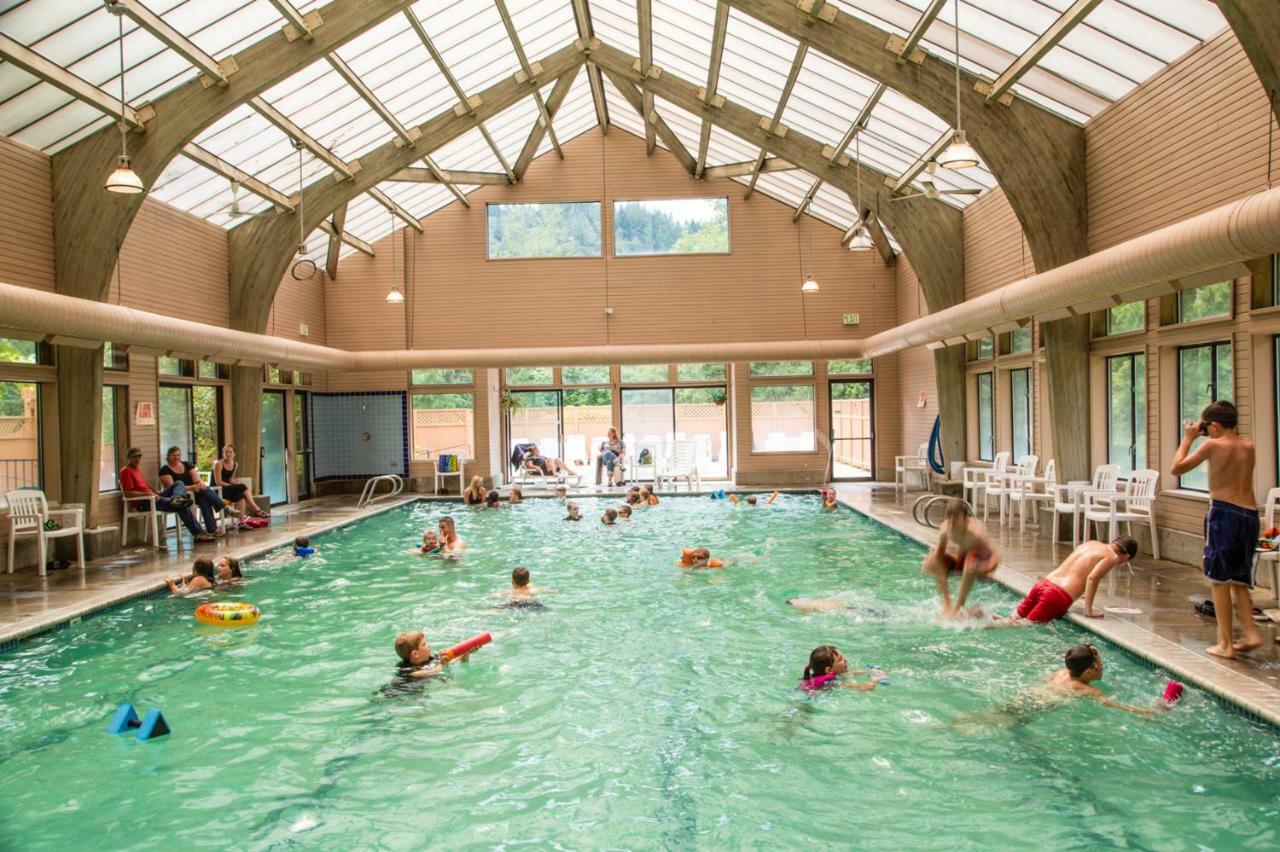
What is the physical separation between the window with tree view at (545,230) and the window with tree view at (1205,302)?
11.3 m

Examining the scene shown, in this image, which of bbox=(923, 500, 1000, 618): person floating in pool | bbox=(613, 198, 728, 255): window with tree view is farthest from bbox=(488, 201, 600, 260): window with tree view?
bbox=(923, 500, 1000, 618): person floating in pool

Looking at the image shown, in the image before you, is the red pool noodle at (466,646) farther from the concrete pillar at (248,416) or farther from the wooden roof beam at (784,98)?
the concrete pillar at (248,416)

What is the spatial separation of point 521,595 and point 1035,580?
4479 mm

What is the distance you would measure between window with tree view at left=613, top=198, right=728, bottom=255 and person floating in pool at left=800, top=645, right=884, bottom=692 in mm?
13118

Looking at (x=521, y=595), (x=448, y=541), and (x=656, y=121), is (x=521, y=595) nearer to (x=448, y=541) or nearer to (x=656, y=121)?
(x=448, y=541)

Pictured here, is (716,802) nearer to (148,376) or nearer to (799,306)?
(148,376)

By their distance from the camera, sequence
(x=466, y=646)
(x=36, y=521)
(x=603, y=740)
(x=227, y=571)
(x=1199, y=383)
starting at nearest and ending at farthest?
(x=603, y=740) < (x=466, y=646) < (x=1199, y=383) < (x=227, y=571) < (x=36, y=521)

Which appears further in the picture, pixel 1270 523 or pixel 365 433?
pixel 365 433

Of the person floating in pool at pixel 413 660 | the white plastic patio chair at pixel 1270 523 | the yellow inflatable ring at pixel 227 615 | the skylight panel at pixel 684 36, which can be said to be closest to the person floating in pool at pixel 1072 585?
the white plastic patio chair at pixel 1270 523

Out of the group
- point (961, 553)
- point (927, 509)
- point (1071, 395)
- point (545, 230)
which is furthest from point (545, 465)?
point (961, 553)

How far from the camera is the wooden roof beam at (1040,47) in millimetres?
7406

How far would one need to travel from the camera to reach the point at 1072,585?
20.1ft

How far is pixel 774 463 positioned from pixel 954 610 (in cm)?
1101

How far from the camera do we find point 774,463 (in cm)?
1753
